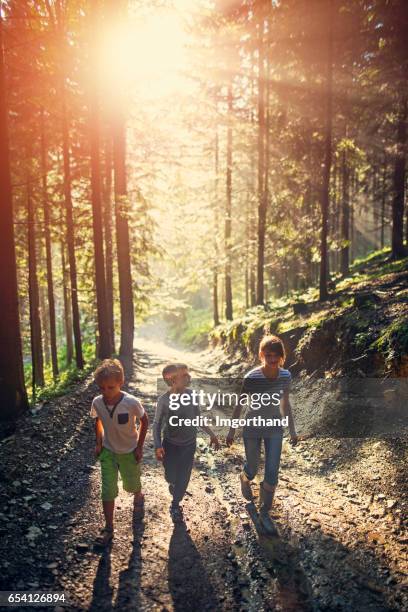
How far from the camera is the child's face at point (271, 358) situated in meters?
5.27

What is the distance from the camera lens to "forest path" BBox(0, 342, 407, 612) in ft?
12.9

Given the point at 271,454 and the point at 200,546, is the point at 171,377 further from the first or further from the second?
the point at 200,546

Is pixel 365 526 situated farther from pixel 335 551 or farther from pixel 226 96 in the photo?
pixel 226 96

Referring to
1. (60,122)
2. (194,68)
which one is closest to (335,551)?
(60,122)

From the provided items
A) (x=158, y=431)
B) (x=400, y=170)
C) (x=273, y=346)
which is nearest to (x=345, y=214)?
(x=400, y=170)

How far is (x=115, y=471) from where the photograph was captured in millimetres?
4953

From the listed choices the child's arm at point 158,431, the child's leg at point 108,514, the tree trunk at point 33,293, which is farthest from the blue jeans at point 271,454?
the tree trunk at point 33,293

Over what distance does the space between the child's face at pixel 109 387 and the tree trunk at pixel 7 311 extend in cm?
392

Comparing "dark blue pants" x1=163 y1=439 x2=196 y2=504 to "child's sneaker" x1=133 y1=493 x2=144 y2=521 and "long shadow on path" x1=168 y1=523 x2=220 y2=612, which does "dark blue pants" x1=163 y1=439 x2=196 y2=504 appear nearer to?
"child's sneaker" x1=133 y1=493 x2=144 y2=521

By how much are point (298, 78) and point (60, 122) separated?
9.02 m

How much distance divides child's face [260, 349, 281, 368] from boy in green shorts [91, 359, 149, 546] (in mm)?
1733

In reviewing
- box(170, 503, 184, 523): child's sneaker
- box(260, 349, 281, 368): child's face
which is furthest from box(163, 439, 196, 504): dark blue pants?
box(260, 349, 281, 368): child's face

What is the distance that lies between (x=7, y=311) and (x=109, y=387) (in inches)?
162

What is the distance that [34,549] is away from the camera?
4523mm
